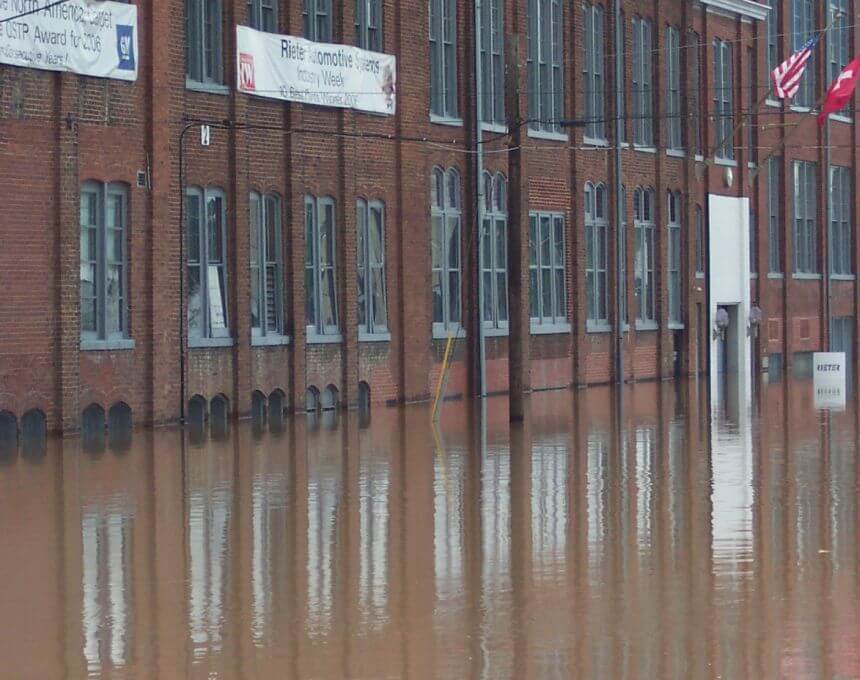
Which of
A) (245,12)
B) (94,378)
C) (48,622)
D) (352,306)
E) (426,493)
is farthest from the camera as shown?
(352,306)

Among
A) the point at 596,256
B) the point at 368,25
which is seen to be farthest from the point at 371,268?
the point at 596,256

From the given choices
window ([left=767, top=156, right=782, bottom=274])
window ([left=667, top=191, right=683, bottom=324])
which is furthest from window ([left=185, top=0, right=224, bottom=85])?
window ([left=767, top=156, right=782, bottom=274])

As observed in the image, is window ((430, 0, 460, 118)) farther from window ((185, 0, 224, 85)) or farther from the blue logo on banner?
the blue logo on banner

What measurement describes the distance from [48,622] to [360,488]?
366 inches

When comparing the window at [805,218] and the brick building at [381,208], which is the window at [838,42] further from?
the window at [805,218]

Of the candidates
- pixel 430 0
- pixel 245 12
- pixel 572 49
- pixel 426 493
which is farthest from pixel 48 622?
pixel 572 49

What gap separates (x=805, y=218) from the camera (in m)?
60.8

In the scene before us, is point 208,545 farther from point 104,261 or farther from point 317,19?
point 317,19

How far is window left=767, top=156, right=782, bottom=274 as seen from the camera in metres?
58.5

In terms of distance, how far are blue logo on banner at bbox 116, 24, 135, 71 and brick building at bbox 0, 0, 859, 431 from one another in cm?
38

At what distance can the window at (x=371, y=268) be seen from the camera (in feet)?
125

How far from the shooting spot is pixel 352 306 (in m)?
37.4

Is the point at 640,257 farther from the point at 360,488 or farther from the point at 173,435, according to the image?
the point at 360,488

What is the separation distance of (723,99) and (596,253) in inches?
381
